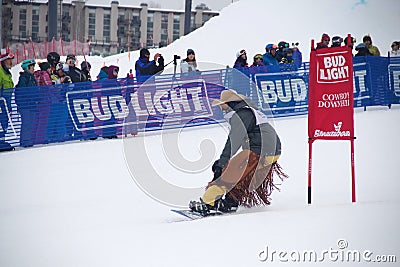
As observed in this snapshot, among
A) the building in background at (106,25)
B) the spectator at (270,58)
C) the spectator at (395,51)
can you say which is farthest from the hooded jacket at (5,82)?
the building in background at (106,25)

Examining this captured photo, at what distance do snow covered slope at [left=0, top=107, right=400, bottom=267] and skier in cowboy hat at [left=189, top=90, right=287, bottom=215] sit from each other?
0.31m

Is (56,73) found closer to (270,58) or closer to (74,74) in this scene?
(74,74)

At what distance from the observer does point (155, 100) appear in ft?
Answer: 47.3

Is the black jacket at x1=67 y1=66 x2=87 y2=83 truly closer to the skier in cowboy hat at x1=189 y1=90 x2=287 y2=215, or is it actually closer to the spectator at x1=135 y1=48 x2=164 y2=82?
the spectator at x1=135 y1=48 x2=164 y2=82

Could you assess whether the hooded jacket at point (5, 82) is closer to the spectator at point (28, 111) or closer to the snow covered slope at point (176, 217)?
the spectator at point (28, 111)

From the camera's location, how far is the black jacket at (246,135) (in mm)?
6840

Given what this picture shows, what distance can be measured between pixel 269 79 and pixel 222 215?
8.97 metres

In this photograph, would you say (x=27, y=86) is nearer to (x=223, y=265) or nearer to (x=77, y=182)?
(x=77, y=182)

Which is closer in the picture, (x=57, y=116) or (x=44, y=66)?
(x=57, y=116)

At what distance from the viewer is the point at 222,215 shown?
22.6 ft

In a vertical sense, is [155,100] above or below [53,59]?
below

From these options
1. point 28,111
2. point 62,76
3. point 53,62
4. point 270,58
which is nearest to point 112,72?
point 62,76

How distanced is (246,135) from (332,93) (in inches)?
47.5

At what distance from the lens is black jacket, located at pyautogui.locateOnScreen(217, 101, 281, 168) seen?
6.84 metres
